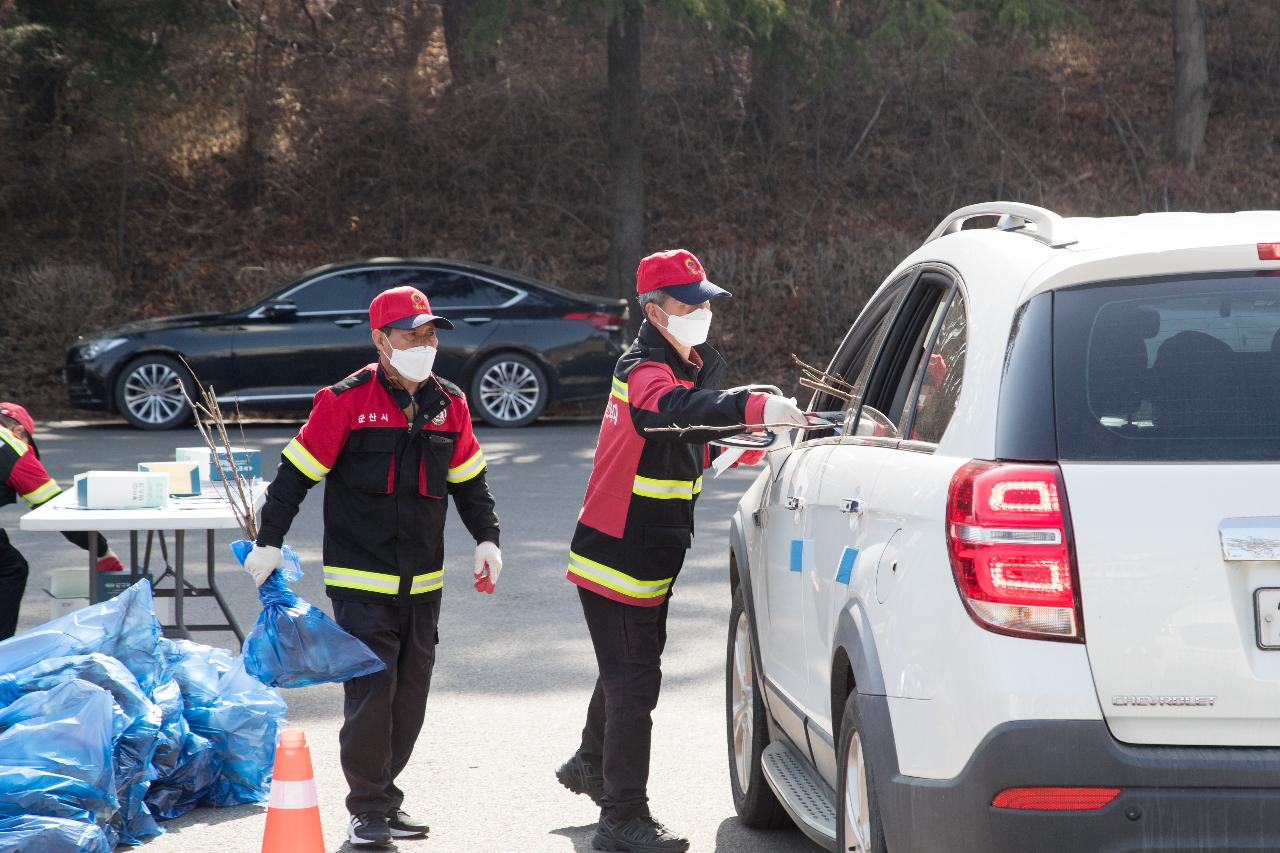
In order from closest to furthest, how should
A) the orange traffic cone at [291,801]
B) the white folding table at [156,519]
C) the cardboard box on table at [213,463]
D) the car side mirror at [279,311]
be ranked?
the orange traffic cone at [291,801] → the white folding table at [156,519] → the cardboard box on table at [213,463] → the car side mirror at [279,311]

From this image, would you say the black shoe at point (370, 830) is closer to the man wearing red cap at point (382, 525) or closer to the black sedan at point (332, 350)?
the man wearing red cap at point (382, 525)

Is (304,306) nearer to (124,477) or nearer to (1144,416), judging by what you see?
(124,477)

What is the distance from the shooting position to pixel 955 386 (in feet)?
11.5

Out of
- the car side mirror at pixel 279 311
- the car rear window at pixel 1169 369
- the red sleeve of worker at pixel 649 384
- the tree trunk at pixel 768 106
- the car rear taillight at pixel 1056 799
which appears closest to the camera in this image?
the car rear taillight at pixel 1056 799

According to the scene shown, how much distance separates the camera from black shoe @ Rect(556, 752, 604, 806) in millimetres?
5410

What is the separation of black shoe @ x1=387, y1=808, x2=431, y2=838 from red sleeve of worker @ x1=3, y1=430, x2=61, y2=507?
2.47m

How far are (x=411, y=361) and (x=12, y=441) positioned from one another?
2.42 m

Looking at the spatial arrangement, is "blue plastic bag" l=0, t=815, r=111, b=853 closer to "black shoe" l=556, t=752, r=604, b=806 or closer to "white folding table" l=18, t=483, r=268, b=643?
"black shoe" l=556, t=752, r=604, b=806

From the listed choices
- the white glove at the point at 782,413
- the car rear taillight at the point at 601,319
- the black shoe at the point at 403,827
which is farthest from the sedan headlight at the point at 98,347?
the white glove at the point at 782,413

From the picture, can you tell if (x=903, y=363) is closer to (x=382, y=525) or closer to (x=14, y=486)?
(x=382, y=525)

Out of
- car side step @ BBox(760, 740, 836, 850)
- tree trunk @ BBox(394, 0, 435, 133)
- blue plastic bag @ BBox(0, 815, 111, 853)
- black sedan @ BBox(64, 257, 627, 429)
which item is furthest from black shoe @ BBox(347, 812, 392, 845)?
tree trunk @ BBox(394, 0, 435, 133)

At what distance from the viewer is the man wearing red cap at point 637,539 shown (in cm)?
504

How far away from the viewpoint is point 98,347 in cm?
1772

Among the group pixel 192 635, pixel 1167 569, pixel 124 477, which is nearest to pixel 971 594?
pixel 1167 569
